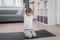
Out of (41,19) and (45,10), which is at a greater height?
(45,10)

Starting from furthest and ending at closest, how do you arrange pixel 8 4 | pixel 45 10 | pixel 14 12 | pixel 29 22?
1. pixel 8 4
2. pixel 14 12
3. pixel 45 10
4. pixel 29 22

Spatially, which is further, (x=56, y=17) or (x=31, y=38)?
(x=56, y=17)

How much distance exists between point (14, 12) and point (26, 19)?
4.14 m

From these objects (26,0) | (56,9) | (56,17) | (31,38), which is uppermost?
(26,0)

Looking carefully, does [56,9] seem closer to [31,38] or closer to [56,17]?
[56,17]

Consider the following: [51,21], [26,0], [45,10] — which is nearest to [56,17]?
[51,21]

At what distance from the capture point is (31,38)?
8.86 ft

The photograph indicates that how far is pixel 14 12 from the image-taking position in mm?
6859

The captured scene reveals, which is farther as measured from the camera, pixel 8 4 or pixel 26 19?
pixel 8 4

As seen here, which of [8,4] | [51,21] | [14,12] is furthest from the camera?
[8,4]

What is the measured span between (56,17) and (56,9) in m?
0.35

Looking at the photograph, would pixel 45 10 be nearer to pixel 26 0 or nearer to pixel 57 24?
pixel 57 24

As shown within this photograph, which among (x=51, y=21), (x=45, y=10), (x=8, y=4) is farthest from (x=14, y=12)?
(x=51, y=21)

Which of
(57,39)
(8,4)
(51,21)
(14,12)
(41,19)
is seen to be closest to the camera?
(57,39)
